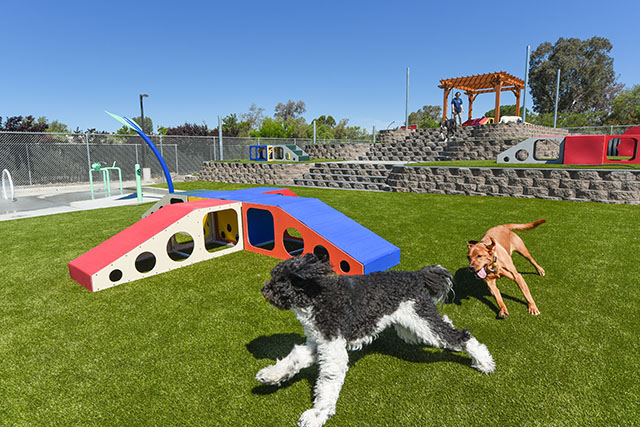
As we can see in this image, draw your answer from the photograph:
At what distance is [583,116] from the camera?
149 ft

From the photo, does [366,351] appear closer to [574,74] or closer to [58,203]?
[58,203]

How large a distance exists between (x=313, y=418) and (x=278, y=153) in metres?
21.1

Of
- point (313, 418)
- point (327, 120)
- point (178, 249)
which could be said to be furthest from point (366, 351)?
point (327, 120)

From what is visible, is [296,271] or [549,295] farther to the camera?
[549,295]

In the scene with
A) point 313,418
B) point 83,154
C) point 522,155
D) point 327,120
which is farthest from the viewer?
point 327,120

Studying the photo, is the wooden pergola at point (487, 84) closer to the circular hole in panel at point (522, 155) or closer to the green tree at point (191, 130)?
the circular hole in panel at point (522, 155)

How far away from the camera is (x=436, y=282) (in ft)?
9.78

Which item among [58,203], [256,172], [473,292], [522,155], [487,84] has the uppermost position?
[487,84]

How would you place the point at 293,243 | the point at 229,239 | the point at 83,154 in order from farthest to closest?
the point at 83,154 → the point at 293,243 → the point at 229,239

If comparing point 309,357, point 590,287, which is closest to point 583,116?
point 590,287

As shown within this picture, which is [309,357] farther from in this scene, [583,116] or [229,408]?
[583,116]

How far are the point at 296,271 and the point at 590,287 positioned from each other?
4.36 meters

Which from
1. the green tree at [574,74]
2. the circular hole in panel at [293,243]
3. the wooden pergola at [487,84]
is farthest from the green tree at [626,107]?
the circular hole in panel at [293,243]

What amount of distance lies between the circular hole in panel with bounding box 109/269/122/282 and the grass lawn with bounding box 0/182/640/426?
0.19 meters
